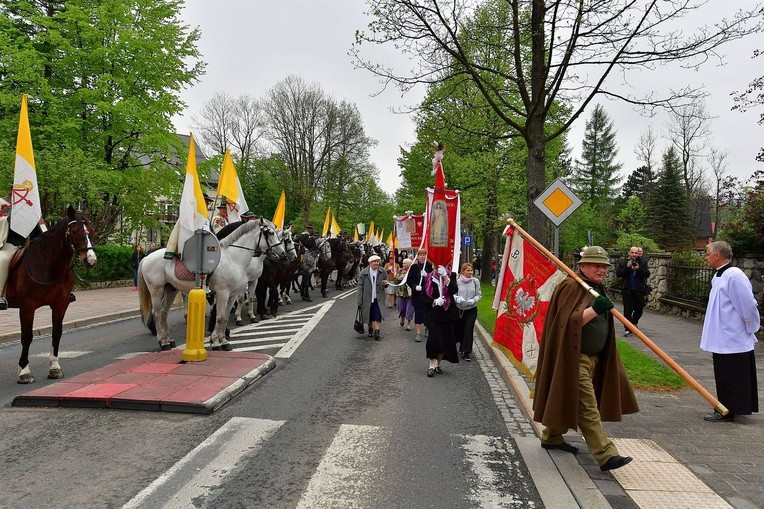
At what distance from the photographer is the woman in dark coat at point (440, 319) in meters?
8.56

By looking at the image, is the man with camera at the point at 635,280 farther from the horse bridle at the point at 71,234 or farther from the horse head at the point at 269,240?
the horse bridle at the point at 71,234

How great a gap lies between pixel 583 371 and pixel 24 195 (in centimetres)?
750

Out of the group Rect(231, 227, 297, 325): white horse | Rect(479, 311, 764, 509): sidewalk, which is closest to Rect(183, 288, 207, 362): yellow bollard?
Rect(231, 227, 297, 325): white horse

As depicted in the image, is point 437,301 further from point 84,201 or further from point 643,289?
point 84,201

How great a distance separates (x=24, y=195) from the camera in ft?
24.8

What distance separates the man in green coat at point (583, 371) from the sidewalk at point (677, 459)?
27 cm

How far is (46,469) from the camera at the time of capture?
14.8ft

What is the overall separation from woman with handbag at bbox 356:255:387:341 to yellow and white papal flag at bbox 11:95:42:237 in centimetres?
640

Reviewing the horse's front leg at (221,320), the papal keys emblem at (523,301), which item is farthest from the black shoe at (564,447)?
the horse's front leg at (221,320)

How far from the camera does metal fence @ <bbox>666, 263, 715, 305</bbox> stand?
1575cm

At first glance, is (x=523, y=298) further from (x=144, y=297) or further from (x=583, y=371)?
(x=144, y=297)

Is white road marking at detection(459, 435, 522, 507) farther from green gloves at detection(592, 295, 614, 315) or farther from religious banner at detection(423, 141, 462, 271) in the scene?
religious banner at detection(423, 141, 462, 271)

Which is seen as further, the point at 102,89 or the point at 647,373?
the point at 102,89

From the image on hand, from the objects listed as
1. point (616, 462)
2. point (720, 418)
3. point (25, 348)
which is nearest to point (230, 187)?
point (25, 348)
